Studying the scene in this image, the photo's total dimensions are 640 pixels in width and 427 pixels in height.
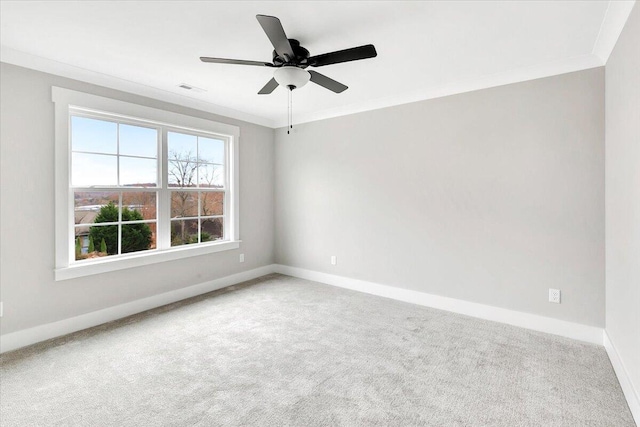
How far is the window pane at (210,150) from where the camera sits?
4.18 metres

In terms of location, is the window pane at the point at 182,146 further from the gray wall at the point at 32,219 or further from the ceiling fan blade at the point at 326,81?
the ceiling fan blade at the point at 326,81

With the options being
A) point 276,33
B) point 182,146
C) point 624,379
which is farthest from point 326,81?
point 624,379

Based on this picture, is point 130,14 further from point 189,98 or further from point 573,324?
point 573,324

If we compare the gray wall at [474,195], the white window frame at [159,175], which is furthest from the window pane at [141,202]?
the gray wall at [474,195]

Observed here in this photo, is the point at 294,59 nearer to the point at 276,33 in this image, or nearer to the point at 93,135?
the point at 276,33

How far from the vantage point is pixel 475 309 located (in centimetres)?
330

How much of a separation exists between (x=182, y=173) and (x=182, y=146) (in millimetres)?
349

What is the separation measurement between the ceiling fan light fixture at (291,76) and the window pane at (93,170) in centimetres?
215

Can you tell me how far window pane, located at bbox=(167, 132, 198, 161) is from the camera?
3.83 m

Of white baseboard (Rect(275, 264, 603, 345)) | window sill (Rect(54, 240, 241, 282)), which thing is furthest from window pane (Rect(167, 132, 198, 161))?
white baseboard (Rect(275, 264, 603, 345))

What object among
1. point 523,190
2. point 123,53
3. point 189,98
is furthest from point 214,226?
point 523,190

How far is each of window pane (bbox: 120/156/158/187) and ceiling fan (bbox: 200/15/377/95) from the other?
1836mm

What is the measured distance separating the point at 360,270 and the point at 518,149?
2.32m

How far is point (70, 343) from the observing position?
2695 mm
